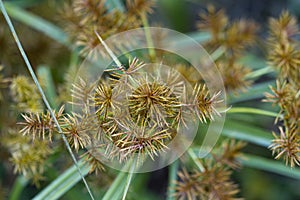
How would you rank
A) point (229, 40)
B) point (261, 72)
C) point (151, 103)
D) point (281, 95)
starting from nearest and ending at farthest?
1. point (151, 103)
2. point (281, 95)
3. point (261, 72)
4. point (229, 40)

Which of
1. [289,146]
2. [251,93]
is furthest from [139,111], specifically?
[251,93]

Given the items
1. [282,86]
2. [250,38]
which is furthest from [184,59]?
[282,86]

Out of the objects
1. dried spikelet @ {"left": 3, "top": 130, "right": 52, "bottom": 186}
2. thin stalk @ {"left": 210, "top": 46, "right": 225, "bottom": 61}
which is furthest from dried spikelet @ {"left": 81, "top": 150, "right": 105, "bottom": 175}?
thin stalk @ {"left": 210, "top": 46, "right": 225, "bottom": 61}

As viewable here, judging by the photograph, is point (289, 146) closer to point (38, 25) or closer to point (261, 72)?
point (261, 72)

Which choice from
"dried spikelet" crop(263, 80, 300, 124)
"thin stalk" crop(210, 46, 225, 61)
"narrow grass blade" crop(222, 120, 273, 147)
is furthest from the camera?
"thin stalk" crop(210, 46, 225, 61)

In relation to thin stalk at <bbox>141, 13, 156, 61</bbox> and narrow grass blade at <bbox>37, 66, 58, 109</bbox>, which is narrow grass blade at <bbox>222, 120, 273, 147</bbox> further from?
narrow grass blade at <bbox>37, 66, 58, 109</bbox>

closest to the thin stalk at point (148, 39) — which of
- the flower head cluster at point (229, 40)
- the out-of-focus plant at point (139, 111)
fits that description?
the out-of-focus plant at point (139, 111)
